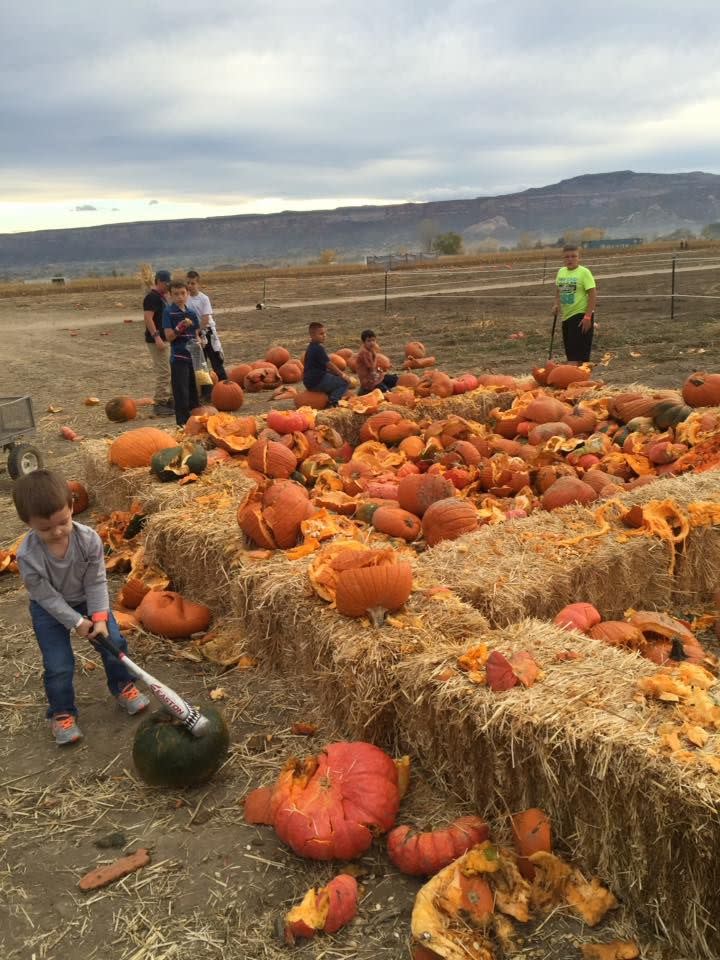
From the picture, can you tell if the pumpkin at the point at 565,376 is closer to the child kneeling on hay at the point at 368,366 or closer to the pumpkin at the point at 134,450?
the child kneeling on hay at the point at 368,366

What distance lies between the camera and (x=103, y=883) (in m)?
3.20

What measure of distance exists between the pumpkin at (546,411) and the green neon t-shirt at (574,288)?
11.4 ft

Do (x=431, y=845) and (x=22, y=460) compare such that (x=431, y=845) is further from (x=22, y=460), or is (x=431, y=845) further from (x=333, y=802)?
(x=22, y=460)

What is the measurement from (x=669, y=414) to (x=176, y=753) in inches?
238

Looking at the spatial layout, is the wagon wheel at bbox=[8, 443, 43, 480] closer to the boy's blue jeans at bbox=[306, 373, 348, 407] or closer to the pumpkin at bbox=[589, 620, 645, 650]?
A: the boy's blue jeans at bbox=[306, 373, 348, 407]

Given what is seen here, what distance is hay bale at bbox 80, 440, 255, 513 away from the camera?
668cm

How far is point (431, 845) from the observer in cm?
314

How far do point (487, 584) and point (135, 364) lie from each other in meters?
15.9

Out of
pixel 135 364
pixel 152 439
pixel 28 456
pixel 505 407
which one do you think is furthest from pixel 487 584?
pixel 135 364

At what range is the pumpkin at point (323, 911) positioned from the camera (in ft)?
9.46

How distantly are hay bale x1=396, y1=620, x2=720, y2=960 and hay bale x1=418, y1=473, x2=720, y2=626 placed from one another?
774mm

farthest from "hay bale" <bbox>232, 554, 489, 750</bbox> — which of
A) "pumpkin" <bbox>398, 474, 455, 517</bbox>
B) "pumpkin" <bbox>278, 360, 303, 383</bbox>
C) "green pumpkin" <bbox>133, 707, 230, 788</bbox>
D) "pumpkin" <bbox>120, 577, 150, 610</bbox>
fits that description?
"pumpkin" <bbox>278, 360, 303, 383</bbox>

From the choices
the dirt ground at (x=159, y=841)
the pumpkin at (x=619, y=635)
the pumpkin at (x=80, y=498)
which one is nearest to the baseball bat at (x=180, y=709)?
the dirt ground at (x=159, y=841)

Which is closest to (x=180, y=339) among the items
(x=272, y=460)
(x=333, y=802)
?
(x=272, y=460)
